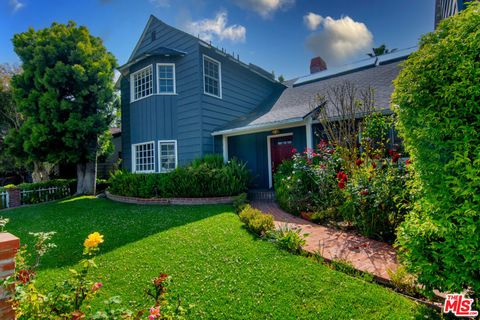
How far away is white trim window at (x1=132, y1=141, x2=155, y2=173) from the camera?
11.5 meters

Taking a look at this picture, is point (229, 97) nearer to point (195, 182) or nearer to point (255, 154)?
point (255, 154)

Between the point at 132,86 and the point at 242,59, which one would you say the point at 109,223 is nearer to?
the point at 132,86

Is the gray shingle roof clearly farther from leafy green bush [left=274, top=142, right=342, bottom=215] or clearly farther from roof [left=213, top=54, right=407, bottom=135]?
leafy green bush [left=274, top=142, right=342, bottom=215]

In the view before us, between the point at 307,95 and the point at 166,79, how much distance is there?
263 inches

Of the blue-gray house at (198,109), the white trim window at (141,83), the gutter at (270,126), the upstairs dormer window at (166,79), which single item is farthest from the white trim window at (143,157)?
the gutter at (270,126)

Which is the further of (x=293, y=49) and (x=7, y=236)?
(x=293, y=49)

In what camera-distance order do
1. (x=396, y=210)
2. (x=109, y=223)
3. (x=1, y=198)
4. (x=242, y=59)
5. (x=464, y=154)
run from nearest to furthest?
(x=464, y=154)
(x=396, y=210)
(x=109, y=223)
(x=1, y=198)
(x=242, y=59)

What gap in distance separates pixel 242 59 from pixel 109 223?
983cm

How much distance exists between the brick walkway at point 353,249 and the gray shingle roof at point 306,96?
4.53 meters

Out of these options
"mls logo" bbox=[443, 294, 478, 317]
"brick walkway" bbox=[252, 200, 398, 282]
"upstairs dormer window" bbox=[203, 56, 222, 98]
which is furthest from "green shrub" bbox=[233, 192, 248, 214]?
"upstairs dormer window" bbox=[203, 56, 222, 98]

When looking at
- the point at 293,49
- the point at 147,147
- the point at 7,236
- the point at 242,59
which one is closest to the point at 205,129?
the point at 147,147

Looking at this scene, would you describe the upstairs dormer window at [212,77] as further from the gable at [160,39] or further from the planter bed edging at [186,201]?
the planter bed edging at [186,201]

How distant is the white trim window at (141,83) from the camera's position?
1134 centimetres

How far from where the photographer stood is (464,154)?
2301 millimetres
